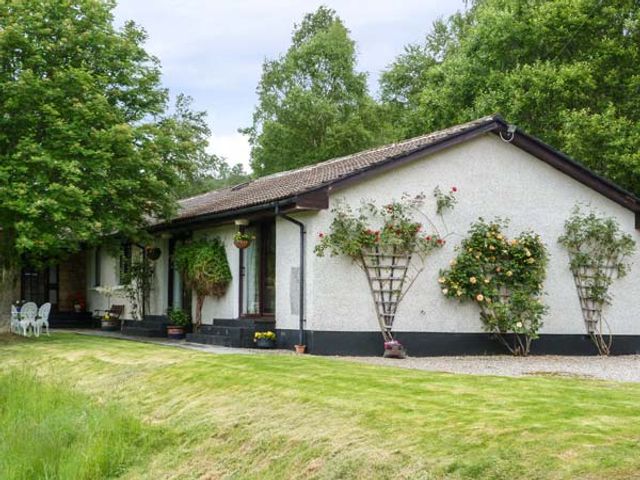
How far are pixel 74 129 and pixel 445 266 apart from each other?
7.42 meters

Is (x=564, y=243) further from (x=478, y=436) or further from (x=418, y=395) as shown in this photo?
(x=478, y=436)

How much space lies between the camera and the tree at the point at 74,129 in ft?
50.4

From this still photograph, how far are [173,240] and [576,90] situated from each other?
13036 millimetres

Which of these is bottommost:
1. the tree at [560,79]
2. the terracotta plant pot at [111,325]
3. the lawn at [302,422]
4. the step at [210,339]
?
the lawn at [302,422]

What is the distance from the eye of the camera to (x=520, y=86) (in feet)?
84.7

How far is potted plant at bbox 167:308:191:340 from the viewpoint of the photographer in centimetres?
1861

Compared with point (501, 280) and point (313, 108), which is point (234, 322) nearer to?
point (501, 280)

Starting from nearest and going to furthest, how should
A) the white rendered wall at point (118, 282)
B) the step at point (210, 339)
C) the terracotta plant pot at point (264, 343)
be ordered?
the terracotta plant pot at point (264, 343), the step at point (210, 339), the white rendered wall at point (118, 282)

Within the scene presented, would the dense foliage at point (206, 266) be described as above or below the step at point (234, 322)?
above

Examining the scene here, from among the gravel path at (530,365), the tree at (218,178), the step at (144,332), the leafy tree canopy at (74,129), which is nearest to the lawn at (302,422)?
the gravel path at (530,365)

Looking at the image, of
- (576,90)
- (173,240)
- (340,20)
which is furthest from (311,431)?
(340,20)

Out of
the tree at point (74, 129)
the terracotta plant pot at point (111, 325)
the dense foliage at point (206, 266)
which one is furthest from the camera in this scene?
the terracotta plant pot at point (111, 325)

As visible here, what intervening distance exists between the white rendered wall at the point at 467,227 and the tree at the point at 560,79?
6.31m

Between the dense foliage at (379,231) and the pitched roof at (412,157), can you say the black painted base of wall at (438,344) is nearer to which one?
the dense foliage at (379,231)
